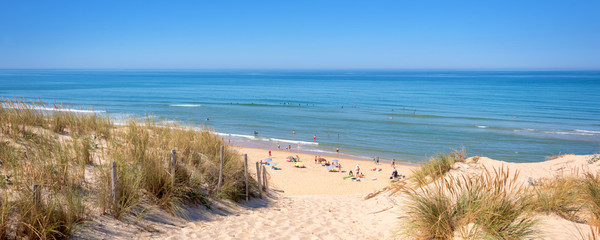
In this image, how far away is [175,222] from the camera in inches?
237

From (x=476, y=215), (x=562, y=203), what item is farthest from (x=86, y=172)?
(x=562, y=203)

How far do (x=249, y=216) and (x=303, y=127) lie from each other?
1103 inches

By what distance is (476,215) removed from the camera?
4.82 metres

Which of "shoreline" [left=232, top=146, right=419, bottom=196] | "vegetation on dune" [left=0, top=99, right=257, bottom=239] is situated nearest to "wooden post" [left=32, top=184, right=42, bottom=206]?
"vegetation on dune" [left=0, top=99, right=257, bottom=239]

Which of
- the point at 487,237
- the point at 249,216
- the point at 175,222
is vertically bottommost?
the point at 249,216

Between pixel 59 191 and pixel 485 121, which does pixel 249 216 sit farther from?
pixel 485 121


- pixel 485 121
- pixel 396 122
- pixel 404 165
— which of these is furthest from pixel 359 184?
pixel 485 121

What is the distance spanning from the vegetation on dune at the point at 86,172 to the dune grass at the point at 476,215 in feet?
14.5

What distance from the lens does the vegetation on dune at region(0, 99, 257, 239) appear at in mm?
4324

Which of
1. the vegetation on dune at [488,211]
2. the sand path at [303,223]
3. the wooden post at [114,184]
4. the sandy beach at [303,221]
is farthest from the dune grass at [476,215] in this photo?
the wooden post at [114,184]

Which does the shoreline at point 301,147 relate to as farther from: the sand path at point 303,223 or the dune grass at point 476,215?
the dune grass at point 476,215

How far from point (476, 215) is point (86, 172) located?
6.91m

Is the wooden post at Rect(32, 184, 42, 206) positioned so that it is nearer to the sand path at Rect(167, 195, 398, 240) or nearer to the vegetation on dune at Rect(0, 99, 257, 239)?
the vegetation on dune at Rect(0, 99, 257, 239)

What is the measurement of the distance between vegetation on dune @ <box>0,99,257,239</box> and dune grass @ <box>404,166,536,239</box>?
14.5 ft
